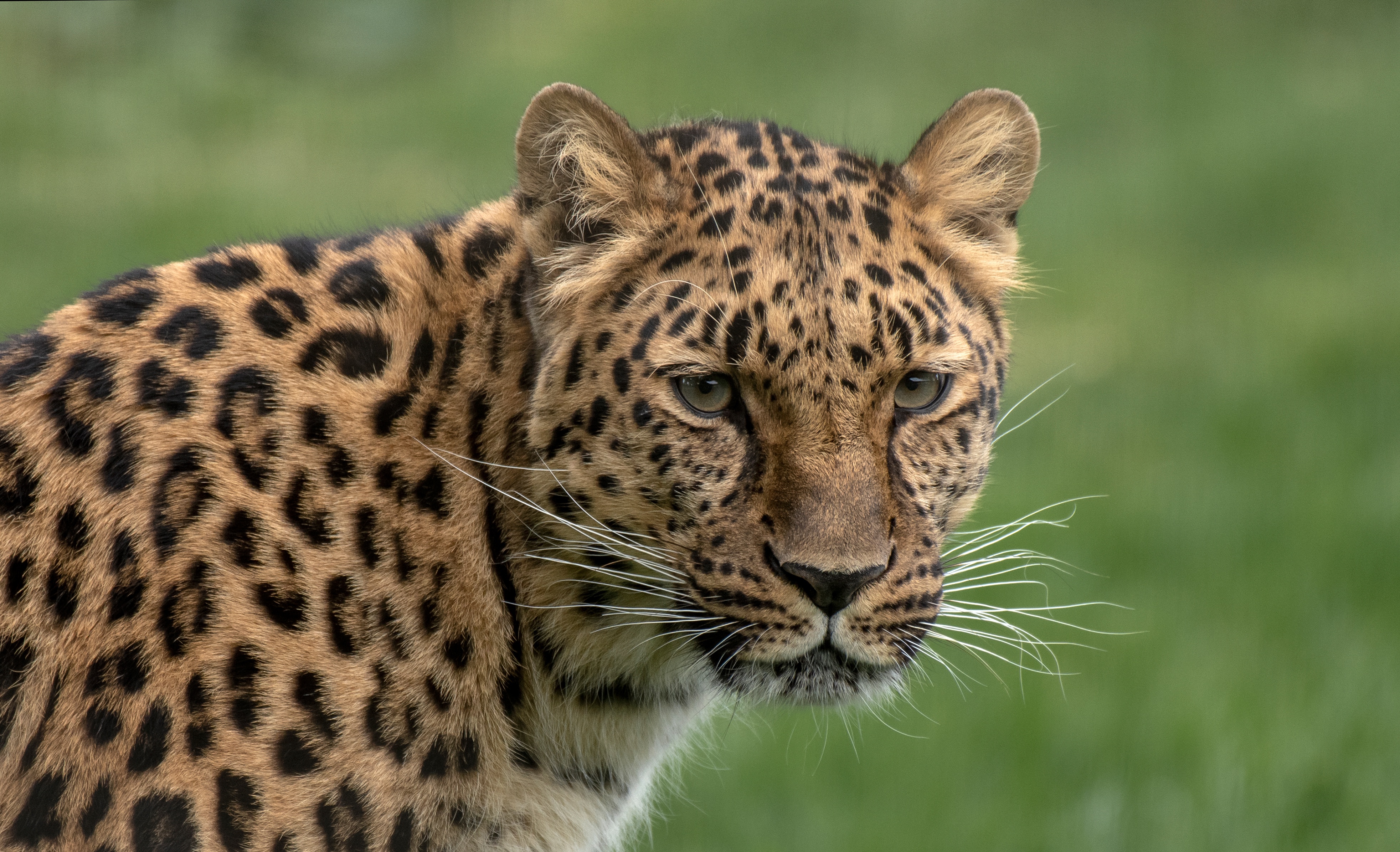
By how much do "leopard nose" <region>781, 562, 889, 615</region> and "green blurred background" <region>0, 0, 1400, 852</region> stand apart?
1433mm

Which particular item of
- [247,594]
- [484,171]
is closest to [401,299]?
[247,594]

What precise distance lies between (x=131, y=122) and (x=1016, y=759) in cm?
1681

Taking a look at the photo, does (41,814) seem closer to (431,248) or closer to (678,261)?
(431,248)

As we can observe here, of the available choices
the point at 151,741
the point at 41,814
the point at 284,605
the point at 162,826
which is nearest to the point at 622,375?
the point at 284,605

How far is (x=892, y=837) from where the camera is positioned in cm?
802

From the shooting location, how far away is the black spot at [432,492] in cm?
501

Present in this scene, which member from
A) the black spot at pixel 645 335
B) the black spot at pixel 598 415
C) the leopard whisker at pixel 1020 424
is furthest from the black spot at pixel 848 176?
the black spot at pixel 598 415

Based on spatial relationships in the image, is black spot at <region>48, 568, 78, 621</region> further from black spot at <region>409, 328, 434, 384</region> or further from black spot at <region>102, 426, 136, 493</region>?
black spot at <region>409, 328, 434, 384</region>

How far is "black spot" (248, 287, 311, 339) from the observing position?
5090 mm

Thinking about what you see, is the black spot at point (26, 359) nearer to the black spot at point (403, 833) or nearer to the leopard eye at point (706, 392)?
the black spot at point (403, 833)

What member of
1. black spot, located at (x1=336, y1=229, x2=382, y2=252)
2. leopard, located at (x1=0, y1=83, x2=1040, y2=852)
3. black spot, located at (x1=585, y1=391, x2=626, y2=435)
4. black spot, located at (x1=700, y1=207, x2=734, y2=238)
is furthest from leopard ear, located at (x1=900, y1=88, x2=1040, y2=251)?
black spot, located at (x1=336, y1=229, x2=382, y2=252)

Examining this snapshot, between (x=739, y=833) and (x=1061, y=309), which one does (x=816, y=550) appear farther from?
(x=1061, y=309)

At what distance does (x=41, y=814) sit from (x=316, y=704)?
808 millimetres

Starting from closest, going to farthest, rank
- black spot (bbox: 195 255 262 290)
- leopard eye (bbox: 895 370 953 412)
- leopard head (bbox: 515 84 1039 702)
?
leopard head (bbox: 515 84 1039 702), leopard eye (bbox: 895 370 953 412), black spot (bbox: 195 255 262 290)
